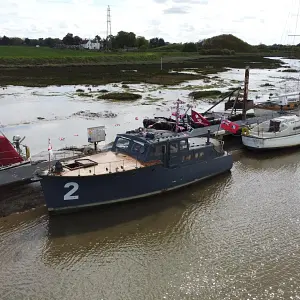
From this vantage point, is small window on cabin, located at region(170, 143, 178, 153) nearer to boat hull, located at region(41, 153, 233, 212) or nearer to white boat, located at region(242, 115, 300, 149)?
boat hull, located at region(41, 153, 233, 212)

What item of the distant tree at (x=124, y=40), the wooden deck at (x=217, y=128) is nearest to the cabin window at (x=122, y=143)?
the wooden deck at (x=217, y=128)

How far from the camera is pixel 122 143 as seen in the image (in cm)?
2078

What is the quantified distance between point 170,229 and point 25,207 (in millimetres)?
7019

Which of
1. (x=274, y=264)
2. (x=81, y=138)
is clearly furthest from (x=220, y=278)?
(x=81, y=138)

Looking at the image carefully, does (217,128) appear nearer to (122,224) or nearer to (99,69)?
(122,224)

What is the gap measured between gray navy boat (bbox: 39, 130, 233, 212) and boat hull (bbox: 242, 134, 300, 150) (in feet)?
20.2

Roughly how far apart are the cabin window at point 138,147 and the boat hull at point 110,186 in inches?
47.3

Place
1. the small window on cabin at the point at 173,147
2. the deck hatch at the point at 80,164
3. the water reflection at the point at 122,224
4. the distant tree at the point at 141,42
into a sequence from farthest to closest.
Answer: the distant tree at the point at 141,42, the small window on cabin at the point at 173,147, the deck hatch at the point at 80,164, the water reflection at the point at 122,224

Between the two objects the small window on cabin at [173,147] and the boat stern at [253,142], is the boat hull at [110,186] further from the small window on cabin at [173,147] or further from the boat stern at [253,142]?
the boat stern at [253,142]

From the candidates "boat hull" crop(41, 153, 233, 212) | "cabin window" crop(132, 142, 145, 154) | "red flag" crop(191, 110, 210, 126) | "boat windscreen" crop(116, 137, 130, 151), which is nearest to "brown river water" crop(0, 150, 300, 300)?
"boat hull" crop(41, 153, 233, 212)

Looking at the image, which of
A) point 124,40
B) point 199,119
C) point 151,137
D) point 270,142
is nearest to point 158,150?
point 151,137

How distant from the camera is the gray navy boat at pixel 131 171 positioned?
56.6ft

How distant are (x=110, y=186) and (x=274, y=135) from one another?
50.3 ft

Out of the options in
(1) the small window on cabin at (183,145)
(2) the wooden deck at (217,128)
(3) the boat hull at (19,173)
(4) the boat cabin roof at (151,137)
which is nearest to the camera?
(3) the boat hull at (19,173)
